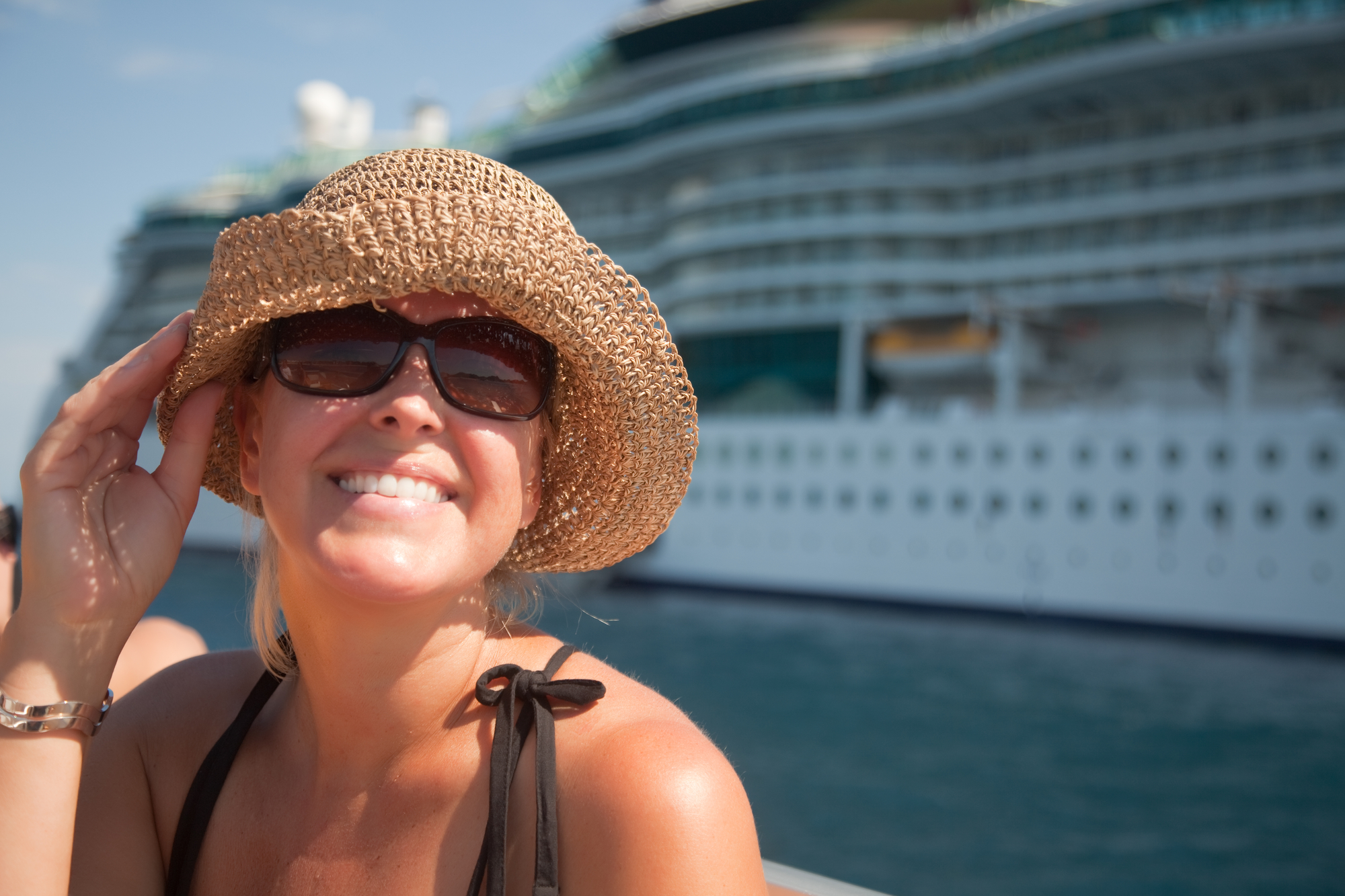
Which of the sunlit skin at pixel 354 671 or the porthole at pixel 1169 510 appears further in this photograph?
the porthole at pixel 1169 510

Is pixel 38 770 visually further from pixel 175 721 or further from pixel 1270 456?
pixel 1270 456

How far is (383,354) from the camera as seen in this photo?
1090mm

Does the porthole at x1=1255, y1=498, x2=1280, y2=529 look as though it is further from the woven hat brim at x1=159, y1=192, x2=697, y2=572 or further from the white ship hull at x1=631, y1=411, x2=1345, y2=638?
the woven hat brim at x1=159, y1=192, x2=697, y2=572

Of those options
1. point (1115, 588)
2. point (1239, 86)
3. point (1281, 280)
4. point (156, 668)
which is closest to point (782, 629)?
point (1115, 588)

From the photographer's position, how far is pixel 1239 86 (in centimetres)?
1784

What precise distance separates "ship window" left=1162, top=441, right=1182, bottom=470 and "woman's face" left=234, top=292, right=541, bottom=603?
51.8 ft

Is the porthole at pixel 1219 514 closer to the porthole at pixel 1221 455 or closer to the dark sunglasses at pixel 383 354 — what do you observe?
the porthole at pixel 1221 455

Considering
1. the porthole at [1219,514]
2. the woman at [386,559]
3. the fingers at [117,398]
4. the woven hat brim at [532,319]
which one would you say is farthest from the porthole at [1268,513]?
the fingers at [117,398]

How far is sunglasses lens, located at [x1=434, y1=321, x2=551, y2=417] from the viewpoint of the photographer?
1.10 m

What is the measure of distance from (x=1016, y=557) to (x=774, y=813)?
9.58m

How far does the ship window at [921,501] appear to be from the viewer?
55.2 ft

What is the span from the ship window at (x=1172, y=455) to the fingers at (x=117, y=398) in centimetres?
1591

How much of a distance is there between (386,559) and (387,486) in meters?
0.07

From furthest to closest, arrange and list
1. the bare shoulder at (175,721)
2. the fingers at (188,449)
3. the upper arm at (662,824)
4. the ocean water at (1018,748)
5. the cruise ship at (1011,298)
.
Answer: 1. the cruise ship at (1011,298)
2. the ocean water at (1018,748)
3. the bare shoulder at (175,721)
4. the fingers at (188,449)
5. the upper arm at (662,824)
